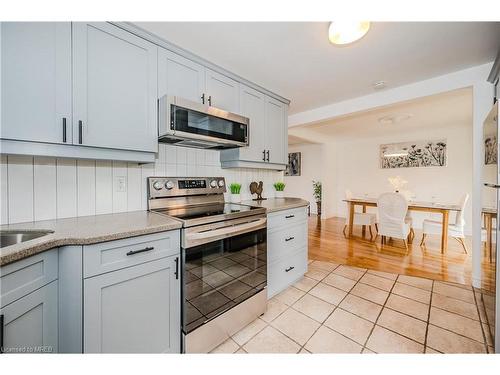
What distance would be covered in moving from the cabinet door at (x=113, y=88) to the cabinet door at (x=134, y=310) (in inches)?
31.7

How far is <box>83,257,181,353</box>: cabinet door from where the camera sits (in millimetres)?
1005

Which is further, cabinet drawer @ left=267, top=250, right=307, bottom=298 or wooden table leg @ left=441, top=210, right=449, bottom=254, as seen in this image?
wooden table leg @ left=441, top=210, right=449, bottom=254

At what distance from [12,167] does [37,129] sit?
0.36 meters

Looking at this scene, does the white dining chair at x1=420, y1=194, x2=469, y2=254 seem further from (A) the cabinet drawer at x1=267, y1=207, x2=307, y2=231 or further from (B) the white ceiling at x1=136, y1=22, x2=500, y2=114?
(A) the cabinet drawer at x1=267, y1=207, x2=307, y2=231

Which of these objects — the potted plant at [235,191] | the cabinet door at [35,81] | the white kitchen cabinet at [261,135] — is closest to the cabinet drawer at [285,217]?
the potted plant at [235,191]

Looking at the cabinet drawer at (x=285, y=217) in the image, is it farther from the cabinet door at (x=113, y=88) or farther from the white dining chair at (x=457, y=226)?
the white dining chair at (x=457, y=226)

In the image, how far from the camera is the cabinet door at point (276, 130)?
101 inches

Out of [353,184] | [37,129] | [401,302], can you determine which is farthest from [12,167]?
[353,184]

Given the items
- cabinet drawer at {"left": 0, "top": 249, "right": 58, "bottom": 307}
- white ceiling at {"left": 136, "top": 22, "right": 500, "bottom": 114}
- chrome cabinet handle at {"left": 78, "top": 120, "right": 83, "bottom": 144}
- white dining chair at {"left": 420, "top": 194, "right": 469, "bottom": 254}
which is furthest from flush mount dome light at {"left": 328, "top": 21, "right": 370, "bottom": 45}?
white dining chair at {"left": 420, "top": 194, "right": 469, "bottom": 254}

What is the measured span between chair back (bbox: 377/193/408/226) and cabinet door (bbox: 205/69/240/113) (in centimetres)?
286

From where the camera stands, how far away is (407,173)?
17.1 ft

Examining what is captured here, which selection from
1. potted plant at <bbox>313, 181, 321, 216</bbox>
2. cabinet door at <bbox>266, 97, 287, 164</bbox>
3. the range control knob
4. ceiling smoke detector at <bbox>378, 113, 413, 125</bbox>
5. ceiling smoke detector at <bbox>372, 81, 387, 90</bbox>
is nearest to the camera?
the range control knob

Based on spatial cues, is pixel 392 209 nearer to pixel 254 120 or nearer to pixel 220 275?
pixel 254 120
